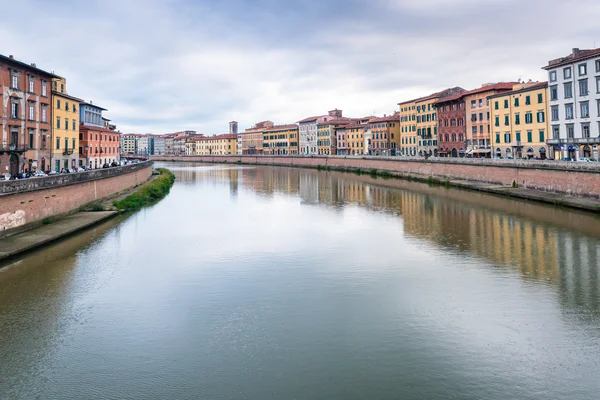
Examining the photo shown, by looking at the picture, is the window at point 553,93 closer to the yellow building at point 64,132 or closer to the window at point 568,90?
the window at point 568,90

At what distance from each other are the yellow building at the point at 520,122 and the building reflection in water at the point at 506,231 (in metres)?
12.3

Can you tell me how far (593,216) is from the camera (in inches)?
1131

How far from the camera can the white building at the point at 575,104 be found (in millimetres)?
42750

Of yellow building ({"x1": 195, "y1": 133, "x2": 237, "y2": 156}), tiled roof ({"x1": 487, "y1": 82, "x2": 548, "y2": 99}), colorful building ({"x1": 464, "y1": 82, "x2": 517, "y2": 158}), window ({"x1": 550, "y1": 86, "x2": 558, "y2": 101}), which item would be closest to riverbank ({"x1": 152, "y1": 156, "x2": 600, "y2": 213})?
colorful building ({"x1": 464, "y1": 82, "x2": 517, "y2": 158})

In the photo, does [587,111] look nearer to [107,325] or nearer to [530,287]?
[530,287]

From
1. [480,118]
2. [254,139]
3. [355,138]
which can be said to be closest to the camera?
[480,118]

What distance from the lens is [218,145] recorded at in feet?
556

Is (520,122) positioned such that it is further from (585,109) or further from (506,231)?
(506,231)

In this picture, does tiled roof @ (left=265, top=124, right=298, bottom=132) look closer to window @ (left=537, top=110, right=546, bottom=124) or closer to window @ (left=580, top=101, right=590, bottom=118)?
window @ (left=537, top=110, right=546, bottom=124)

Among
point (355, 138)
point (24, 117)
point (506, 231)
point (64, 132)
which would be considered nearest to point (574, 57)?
point (506, 231)

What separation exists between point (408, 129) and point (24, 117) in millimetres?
63154

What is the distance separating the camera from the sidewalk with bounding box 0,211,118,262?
1990 cm

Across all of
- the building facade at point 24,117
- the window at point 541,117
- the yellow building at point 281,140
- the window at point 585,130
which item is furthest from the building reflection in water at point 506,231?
the yellow building at point 281,140

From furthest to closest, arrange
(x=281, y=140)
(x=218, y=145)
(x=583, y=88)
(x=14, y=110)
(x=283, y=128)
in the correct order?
(x=218, y=145), (x=281, y=140), (x=283, y=128), (x=583, y=88), (x=14, y=110)
